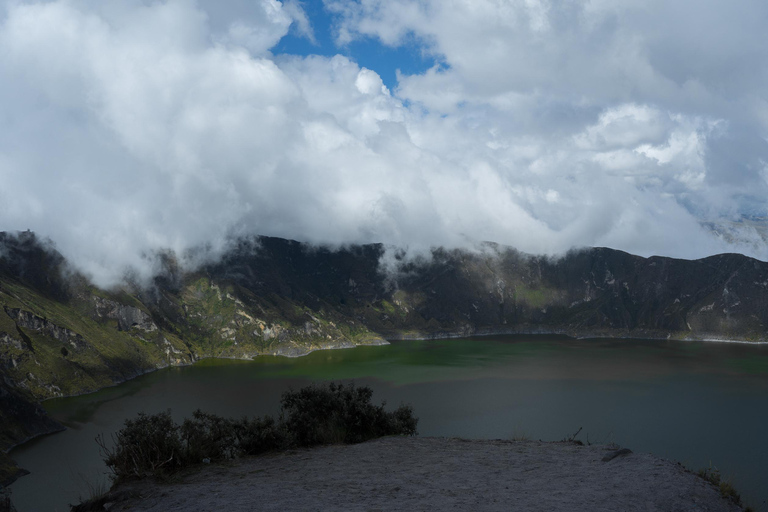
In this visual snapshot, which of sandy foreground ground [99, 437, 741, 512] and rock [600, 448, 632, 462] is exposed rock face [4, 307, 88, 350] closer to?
sandy foreground ground [99, 437, 741, 512]

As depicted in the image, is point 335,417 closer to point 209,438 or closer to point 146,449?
point 209,438

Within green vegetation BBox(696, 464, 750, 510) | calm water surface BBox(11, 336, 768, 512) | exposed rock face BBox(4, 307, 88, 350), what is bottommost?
calm water surface BBox(11, 336, 768, 512)

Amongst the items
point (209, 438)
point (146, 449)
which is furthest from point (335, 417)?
point (146, 449)

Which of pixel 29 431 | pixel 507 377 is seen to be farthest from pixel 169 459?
pixel 507 377

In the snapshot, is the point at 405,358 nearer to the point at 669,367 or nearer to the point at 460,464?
the point at 669,367

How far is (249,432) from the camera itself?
16188 millimetres

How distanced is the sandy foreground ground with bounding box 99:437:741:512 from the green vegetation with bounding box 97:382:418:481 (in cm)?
83

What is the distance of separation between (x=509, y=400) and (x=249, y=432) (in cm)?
7410

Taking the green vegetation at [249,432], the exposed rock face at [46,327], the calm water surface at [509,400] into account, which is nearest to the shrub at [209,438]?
the green vegetation at [249,432]

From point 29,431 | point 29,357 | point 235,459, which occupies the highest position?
point 235,459

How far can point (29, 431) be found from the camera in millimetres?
73188

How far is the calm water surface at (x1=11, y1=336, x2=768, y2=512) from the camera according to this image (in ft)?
177

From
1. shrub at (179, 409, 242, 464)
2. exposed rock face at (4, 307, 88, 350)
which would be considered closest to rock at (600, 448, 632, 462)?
shrub at (179, 409, 242, 464)

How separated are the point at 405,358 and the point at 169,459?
147 m
